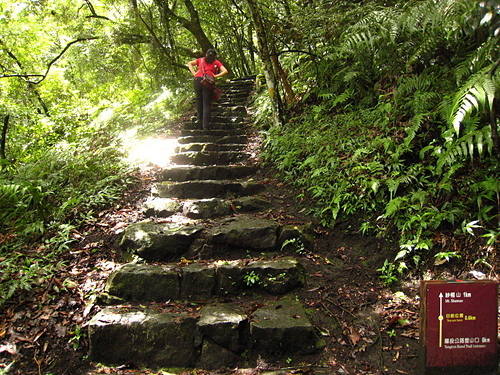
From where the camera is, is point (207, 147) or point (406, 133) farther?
point (207, 147)

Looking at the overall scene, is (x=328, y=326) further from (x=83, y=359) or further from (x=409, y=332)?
(x=83, y=359)

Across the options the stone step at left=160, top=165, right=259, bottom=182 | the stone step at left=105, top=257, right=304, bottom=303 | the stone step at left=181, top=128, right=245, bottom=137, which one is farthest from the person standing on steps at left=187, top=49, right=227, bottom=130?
the stone step at left=105, top=257, right=304, bottom=303

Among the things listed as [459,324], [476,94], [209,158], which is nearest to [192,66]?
[209,158]

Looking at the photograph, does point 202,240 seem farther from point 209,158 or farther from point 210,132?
point 210,132

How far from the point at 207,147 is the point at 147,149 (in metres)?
1.34

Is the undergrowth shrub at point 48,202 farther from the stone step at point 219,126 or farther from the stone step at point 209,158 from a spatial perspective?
the stone step at point 219,126

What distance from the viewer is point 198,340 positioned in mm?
2615

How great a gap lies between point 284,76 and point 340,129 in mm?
2417

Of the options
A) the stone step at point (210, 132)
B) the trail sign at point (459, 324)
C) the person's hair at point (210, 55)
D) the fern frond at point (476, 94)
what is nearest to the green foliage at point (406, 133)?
the fern frond at point (476, 94)

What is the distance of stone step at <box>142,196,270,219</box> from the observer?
14.3 ft

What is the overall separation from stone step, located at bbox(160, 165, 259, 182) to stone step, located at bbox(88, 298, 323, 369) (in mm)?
3087

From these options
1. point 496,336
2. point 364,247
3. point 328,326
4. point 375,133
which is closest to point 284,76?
point 375,133

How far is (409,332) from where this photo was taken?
256 centimetres

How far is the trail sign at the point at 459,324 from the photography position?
2049 mm
